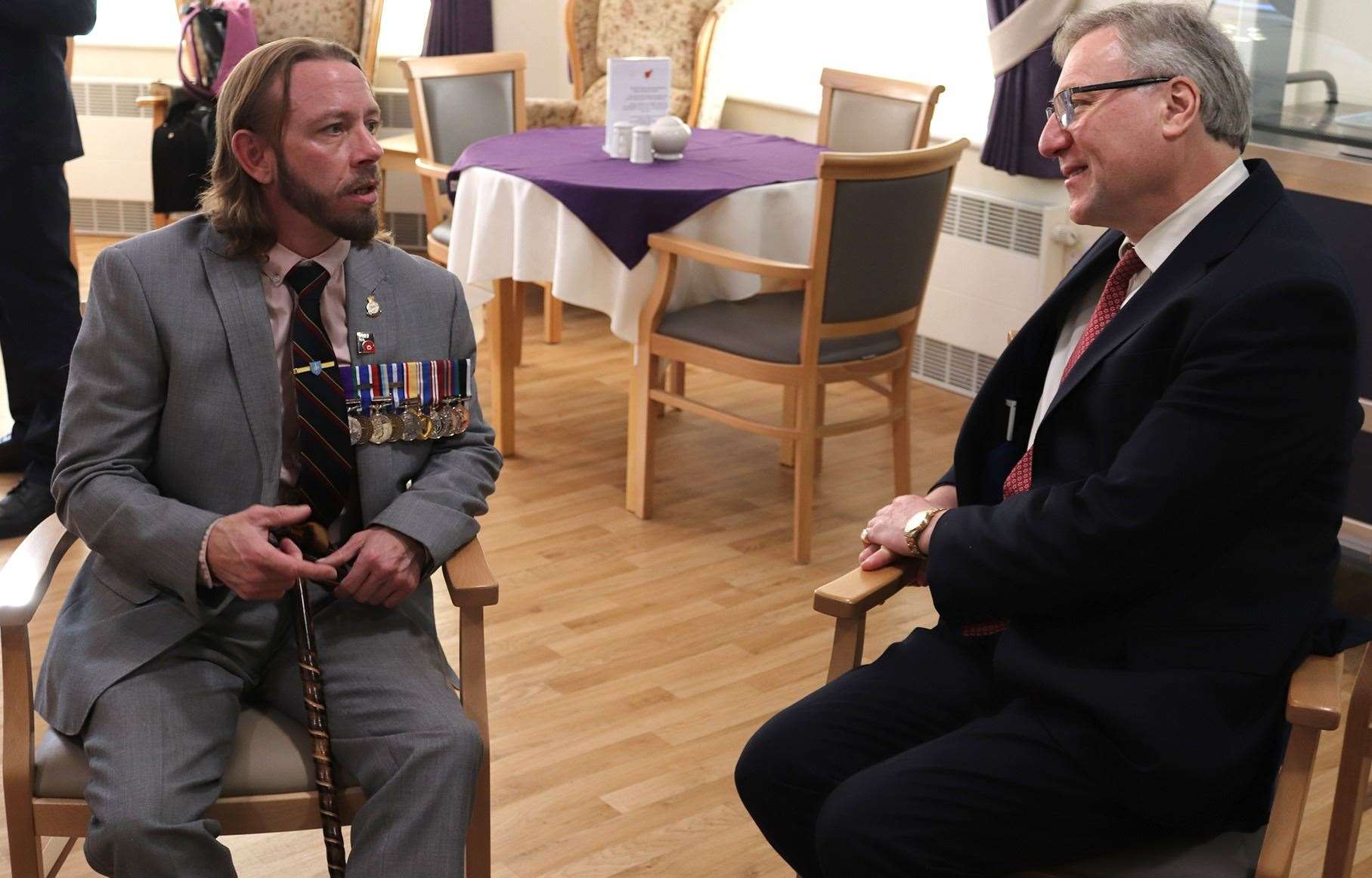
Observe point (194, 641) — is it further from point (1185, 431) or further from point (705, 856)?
point (1185, 431)

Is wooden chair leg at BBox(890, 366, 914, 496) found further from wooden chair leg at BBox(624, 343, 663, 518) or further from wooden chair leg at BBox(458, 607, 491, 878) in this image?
wooden chair leg at BBox(458, 607, 491, 878)

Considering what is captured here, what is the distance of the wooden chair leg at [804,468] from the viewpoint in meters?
3.42

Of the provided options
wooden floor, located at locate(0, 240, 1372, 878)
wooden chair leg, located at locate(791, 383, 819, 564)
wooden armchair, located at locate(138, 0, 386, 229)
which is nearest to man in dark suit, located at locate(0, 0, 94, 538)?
wooden floor, located at locate(0, 240, 1372, 878)

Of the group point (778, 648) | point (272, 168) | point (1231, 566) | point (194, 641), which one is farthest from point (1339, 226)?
point (194, 641)

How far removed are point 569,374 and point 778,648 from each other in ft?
6.20

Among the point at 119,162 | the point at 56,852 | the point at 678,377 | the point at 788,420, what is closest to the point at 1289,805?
the point at 56,852

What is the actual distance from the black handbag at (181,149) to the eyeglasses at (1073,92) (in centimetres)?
409

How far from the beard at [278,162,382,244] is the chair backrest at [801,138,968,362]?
1427 millimetres

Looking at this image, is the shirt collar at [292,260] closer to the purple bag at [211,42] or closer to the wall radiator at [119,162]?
the purple bag at [211,42]

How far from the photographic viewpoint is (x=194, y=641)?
1831 millimetres

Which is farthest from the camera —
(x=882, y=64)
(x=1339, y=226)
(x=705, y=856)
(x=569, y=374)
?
(x=882, y=64)

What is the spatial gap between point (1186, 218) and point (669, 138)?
234 cm

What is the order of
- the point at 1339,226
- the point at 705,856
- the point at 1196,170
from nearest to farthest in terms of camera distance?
the point at 1196,170, the point at 705,856, the point at 1339,226

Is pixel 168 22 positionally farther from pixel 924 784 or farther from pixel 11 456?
pixel 924 784
